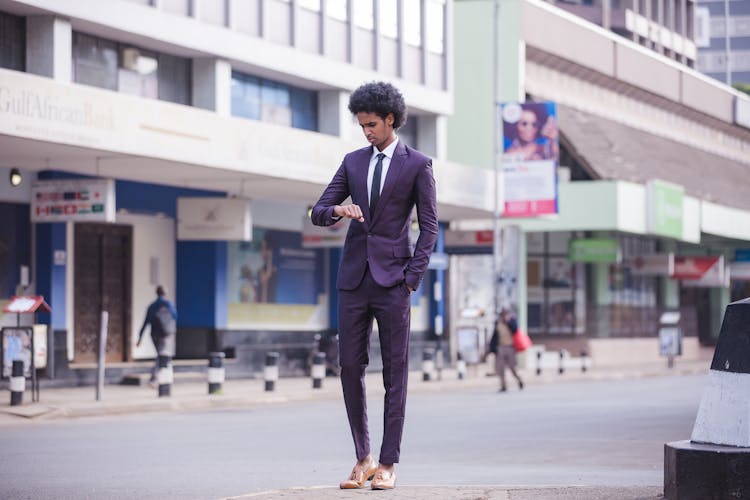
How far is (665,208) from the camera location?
4947cm

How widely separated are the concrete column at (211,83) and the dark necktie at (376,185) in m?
22.5

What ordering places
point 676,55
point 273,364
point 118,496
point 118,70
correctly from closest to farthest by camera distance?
point 118,496 → point 273,364 → point 118,70 → point 676,55

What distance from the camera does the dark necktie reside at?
26.6ft

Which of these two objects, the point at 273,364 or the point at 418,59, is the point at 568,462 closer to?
the point at 273,364

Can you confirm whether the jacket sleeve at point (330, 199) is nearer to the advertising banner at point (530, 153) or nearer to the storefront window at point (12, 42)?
the storefront window at point (12, 42)

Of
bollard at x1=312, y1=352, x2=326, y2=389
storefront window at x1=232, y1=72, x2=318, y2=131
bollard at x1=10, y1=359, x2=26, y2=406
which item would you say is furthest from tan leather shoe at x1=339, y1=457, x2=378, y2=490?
storefront window at x1=232, y1=72, x2=318, y2=131

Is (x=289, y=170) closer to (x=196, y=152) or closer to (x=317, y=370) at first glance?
(x=196, y=152)

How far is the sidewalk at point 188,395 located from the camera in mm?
19859

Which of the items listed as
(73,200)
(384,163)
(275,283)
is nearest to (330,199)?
(384,163)

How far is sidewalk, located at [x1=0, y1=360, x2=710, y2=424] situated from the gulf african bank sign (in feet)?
9.34

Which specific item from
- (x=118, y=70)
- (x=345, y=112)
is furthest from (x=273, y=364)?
(x=345, y=112)

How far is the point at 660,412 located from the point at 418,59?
18850 mm

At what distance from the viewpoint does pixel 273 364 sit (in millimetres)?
25984

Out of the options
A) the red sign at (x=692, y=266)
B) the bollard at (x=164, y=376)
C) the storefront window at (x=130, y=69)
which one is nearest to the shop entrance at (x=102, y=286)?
the storefront window at (x=130, y=69)
